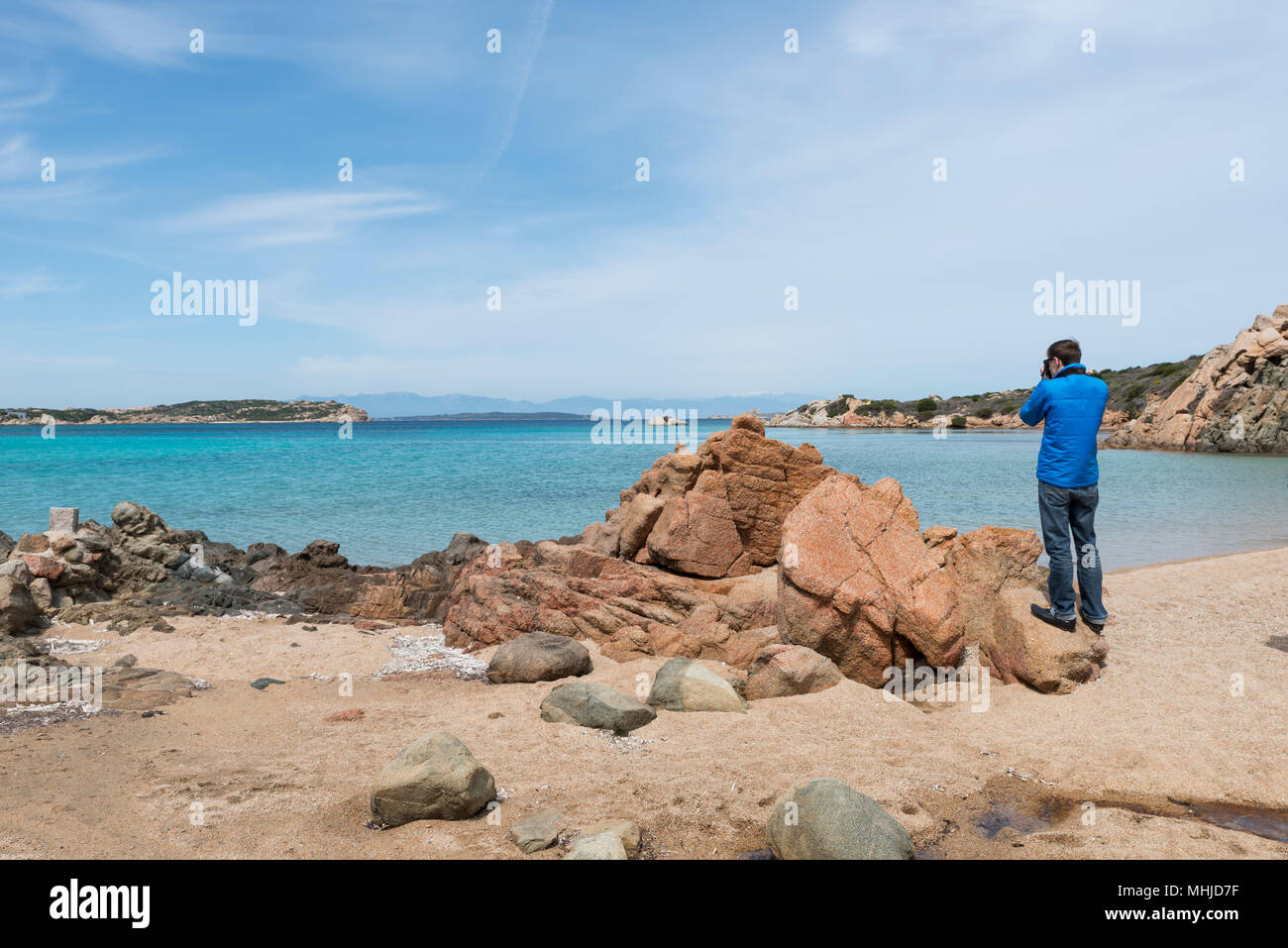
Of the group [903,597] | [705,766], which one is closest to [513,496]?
[903,597]

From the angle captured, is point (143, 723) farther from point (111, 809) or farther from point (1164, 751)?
point (1164, 751)

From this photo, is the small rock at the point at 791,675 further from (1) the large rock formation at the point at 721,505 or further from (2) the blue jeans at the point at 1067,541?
(1) the large rock formation at the point at 721,505

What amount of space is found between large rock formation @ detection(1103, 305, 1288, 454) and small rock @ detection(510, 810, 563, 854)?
57.3 meters

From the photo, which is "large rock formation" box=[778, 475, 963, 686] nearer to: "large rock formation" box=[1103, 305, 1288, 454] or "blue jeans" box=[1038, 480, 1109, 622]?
"blue jeans" box=[1038, 480, 1109, 622]

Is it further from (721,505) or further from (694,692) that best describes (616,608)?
(694,692)

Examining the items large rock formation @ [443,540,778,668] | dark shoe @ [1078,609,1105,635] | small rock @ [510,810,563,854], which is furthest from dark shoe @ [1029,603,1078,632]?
small rock @ [510,810,563,854]

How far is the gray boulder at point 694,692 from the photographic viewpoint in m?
7.39


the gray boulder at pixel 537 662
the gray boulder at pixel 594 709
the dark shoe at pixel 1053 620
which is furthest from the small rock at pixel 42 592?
the dark shoe at pixel 1053 620

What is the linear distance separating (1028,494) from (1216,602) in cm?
2104

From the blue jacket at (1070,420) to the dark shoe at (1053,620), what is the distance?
4.57ft

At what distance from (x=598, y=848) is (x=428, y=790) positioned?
4.41ft

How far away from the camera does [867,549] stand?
872 centimetres

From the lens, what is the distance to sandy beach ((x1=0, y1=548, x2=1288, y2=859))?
494cm
